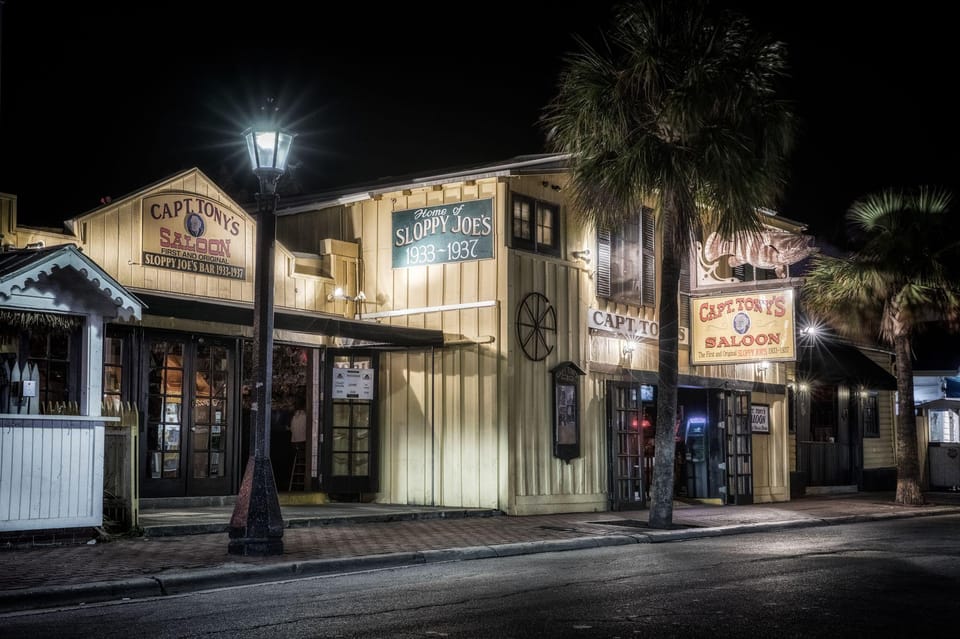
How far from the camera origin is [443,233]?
1884 centimetres

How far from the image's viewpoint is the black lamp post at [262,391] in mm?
11359

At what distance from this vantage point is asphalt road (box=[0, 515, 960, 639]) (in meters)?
7.41

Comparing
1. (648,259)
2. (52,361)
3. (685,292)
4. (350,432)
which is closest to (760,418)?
(685,292)

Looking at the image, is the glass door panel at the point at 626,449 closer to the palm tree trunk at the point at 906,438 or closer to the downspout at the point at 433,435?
the downspout at the point at 433,435

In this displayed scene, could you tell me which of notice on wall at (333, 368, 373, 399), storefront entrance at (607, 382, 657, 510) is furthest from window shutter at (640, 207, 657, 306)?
notice on wall at (333, 368, 373, 399)

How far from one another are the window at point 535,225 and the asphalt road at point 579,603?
7484 millimetres

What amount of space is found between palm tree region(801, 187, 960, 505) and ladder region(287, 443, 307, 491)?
→ 11.3 meters

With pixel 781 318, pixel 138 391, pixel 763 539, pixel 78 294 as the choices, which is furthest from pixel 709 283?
pixel 78 294

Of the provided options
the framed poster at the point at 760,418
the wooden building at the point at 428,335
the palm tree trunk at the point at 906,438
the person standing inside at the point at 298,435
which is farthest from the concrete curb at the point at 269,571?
the palm tree trunk at the point at 906,438

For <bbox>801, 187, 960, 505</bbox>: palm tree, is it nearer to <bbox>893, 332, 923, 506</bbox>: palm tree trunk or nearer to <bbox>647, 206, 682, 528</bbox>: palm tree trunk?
<bbox>893, 332, 923, 506</bbox>: palm tree trunk

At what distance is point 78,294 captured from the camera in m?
12.5

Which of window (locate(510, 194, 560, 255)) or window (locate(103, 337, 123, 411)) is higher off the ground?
window (locate(510, 194, 560, 255))

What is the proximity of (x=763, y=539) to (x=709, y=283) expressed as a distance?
24.1 ft

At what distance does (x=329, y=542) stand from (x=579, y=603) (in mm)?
5244
